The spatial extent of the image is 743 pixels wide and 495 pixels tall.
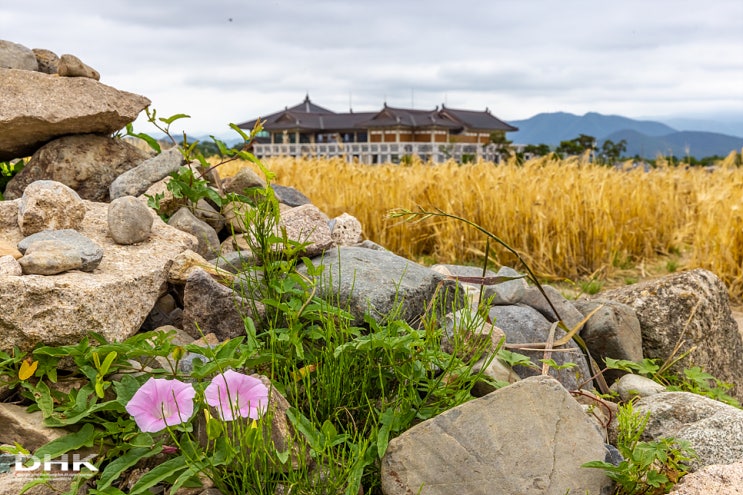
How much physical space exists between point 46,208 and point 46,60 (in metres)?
1.98

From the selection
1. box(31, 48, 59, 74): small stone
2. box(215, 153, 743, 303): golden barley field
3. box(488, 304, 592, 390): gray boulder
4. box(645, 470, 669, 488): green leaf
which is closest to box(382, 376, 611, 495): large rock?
box(645, 470, 669, 488): green leaf

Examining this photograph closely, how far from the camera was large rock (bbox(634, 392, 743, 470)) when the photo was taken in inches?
97.9

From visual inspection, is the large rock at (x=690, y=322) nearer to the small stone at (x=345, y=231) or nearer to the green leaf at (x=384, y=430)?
the small stone at (x=345, y=231)

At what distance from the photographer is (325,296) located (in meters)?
2.83

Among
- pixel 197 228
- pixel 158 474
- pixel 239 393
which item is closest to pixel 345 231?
pixel 197 228

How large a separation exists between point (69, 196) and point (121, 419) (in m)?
1.39

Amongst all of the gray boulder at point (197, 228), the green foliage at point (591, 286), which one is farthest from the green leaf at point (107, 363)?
the green foliage at point (591, 286)

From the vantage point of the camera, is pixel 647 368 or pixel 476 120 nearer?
pixel 647 368

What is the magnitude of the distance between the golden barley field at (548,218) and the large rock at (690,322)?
220cm

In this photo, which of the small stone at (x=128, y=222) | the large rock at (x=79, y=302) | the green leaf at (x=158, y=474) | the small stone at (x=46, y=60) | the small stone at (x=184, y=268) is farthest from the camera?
the small stone at (x=46, y=60)

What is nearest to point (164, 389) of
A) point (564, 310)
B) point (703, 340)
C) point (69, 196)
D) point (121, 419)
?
point (121, 419)

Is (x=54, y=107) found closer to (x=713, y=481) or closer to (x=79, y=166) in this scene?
(x=79, y=166)

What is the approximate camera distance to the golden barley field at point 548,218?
7258 millimetres

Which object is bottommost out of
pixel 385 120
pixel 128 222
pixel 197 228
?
pixel 197 228
